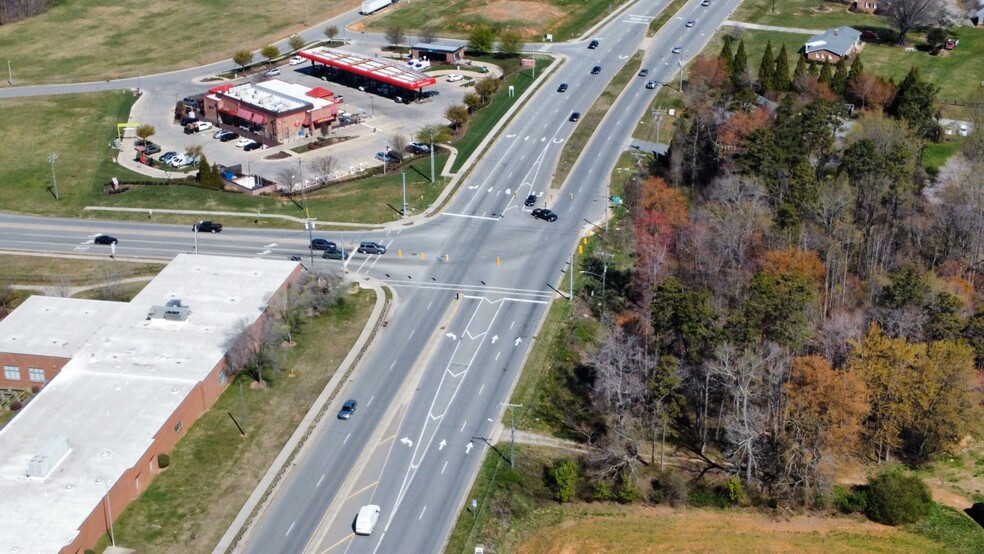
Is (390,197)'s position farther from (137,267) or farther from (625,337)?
(625,337)

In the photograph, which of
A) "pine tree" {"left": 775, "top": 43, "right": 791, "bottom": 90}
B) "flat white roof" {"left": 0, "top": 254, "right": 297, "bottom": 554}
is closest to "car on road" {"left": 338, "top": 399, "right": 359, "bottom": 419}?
"flat white roof" {"left": 0, "top": 254, "right": 297, "bottom": 554}

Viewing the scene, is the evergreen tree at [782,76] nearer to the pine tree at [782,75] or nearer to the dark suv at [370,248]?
the pine tree at [782,75]

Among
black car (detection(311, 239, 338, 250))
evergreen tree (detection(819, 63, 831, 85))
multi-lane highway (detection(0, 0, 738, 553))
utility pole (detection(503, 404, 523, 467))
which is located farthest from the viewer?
evergreen tree (detection(819, 63, 831, 85))

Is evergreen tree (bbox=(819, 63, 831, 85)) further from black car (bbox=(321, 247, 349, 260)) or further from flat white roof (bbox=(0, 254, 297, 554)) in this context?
flat white roof (bbox=(0, 254, 297, 554))

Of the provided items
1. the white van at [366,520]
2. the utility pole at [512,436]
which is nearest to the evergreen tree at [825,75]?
the utility pole at [512,436]

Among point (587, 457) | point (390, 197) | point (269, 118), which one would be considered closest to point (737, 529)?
point (587, 457)

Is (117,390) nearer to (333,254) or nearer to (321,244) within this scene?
(333,254)
